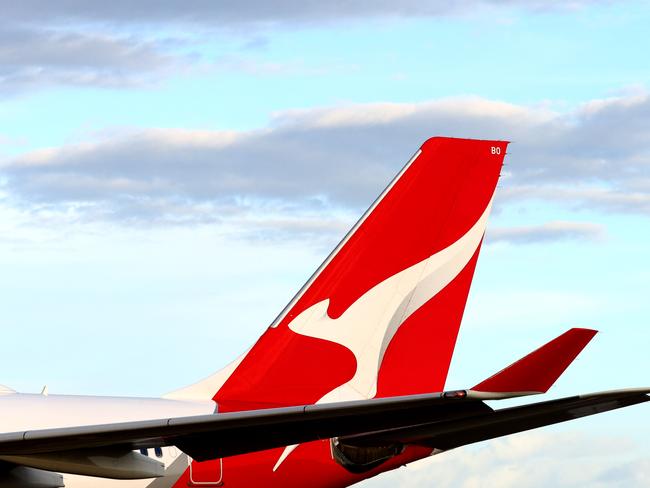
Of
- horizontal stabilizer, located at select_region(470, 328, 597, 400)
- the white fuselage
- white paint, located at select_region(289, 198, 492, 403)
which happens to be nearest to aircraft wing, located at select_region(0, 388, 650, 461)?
horizontal stabilizer, located at select_region(470, 328, 597, 400)

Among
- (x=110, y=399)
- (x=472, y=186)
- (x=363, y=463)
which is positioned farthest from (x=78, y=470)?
(x=472, y=186)

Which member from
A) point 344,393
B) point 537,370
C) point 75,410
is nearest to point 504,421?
point 537,370

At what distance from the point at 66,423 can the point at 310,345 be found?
4638mm

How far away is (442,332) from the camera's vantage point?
21.0m

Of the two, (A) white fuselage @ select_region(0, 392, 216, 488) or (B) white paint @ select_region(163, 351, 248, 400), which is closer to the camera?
(A) white fuselage @ select_region(0, 392, 216, 488)

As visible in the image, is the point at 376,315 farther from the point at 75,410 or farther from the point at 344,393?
the point at 75,410

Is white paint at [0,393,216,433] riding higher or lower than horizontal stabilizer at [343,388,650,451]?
higher

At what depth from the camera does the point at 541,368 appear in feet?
37.9

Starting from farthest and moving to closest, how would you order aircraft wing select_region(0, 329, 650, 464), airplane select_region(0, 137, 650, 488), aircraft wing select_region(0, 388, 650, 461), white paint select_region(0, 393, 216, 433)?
white paint select_region(0, 393, 216, 433) → airplane select_region(0, 137, 650, 488) → aircraft wing select_region(0, 388, 650, 461) → aircraft wing select_region(0, 329, 650, 464)

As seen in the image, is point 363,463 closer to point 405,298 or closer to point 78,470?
point 405,298

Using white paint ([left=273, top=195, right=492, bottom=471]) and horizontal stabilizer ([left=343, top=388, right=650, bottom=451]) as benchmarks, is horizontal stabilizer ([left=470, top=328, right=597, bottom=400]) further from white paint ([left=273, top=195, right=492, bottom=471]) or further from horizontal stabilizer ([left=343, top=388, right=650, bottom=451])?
white paint ([left=273, top=195, right=492, bottom=471])

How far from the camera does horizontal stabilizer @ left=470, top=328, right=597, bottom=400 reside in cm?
1145

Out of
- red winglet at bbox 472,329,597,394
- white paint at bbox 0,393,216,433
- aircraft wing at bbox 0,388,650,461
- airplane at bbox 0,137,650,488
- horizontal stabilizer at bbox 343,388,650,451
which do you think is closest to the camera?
red winglet at bbox 472,329,597,394

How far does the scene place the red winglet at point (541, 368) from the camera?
11.5 m
